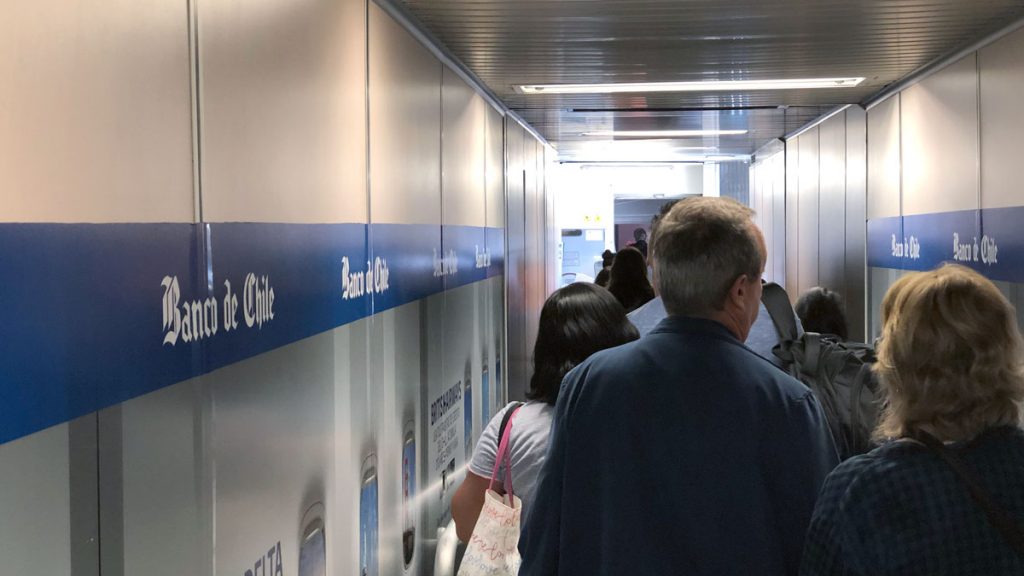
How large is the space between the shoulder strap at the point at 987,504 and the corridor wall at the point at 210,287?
4.71 feet

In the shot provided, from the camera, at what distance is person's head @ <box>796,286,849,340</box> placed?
Result: 4.29 m

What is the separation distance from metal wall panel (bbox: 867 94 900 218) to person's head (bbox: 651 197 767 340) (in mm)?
5556

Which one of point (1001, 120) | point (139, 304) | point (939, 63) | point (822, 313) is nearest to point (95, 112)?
point (139, 304)

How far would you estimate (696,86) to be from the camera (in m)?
7.37

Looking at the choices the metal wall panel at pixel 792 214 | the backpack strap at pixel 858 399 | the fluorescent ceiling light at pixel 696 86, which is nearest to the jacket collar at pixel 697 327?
the backpack strap at pixel 858 399

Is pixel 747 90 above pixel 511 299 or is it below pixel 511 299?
above

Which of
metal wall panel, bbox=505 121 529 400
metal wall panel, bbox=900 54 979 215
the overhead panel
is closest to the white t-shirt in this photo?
the overhead panel

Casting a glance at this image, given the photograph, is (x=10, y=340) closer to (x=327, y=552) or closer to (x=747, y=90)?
(x=327, y=552)

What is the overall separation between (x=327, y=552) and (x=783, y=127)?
8.44 meters

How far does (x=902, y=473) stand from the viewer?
1680 mm

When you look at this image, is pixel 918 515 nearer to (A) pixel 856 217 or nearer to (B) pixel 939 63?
(B) pixel 939 63

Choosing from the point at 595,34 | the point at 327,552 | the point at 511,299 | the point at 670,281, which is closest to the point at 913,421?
the point at 670,281

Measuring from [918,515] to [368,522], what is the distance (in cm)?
275

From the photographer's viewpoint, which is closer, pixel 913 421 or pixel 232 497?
pixel 913 421
